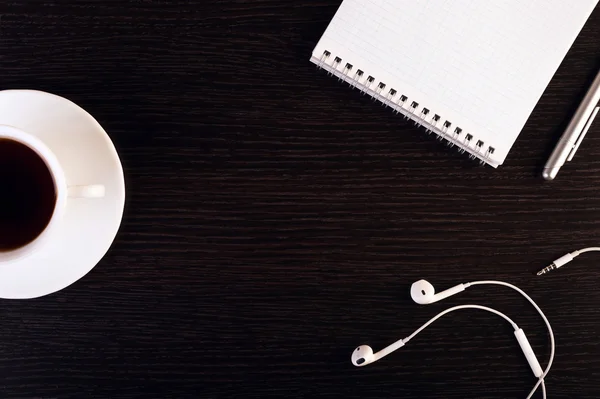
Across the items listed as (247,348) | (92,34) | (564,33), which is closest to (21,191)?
(92,34)

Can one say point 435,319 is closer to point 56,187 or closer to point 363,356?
point 363,356

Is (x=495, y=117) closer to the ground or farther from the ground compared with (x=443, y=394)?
farther from the ground

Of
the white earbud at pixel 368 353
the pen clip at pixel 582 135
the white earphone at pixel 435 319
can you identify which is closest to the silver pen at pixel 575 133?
the pen clip at pixel 582 135

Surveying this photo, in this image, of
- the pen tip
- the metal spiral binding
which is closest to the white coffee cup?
the metal spiral binding

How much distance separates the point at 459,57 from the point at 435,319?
12.5 inches

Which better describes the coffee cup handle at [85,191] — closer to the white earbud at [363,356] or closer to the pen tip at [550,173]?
the white earbud at [363,356]

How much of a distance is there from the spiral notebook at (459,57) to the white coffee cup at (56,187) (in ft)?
1.01

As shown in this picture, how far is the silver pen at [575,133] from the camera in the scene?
671 millimetres

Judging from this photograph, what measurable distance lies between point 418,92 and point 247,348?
37 centimetres

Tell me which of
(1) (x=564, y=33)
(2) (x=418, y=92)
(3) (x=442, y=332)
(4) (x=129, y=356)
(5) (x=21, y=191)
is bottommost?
(4) (x=129, y=356)

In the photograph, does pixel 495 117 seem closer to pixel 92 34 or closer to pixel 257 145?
pixel 257 145

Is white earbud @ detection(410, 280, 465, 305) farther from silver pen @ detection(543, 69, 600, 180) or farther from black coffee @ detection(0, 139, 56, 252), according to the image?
black coffee @ detection(0, 139, 56, 252)

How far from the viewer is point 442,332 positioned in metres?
0.69

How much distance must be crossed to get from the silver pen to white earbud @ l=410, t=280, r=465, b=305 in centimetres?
18
